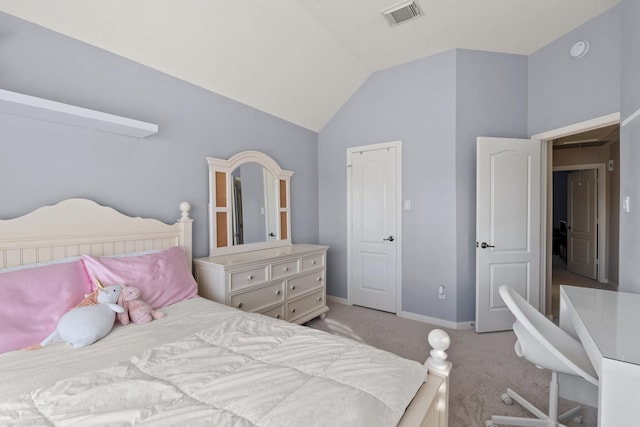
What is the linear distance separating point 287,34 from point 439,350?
8.79ft

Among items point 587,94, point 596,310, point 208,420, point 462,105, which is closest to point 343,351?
point 208,420

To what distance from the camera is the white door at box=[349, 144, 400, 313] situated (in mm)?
3572

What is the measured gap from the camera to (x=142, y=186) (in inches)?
89.1

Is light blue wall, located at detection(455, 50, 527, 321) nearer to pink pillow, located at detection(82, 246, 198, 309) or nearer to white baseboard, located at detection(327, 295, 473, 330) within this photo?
white baseboard, located at detection(327, 295, 473, 330)

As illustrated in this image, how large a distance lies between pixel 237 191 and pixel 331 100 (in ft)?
5.56

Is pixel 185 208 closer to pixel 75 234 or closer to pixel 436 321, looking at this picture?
pixel 75 234

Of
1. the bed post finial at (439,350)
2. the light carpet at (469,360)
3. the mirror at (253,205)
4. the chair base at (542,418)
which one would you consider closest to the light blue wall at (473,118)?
the light carpet at (469,360)

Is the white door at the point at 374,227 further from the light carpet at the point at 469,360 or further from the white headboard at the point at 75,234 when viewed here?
the white headboard at the point at 75,234

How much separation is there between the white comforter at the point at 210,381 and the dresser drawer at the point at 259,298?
97 cm

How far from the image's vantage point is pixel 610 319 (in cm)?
137

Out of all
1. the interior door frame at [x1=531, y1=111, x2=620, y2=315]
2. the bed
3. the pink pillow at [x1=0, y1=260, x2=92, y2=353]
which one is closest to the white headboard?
the bed

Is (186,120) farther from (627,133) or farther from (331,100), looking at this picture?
(627,133)

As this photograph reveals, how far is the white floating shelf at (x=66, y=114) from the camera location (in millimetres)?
1513

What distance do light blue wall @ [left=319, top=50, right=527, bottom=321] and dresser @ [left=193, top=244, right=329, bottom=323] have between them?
108cm
